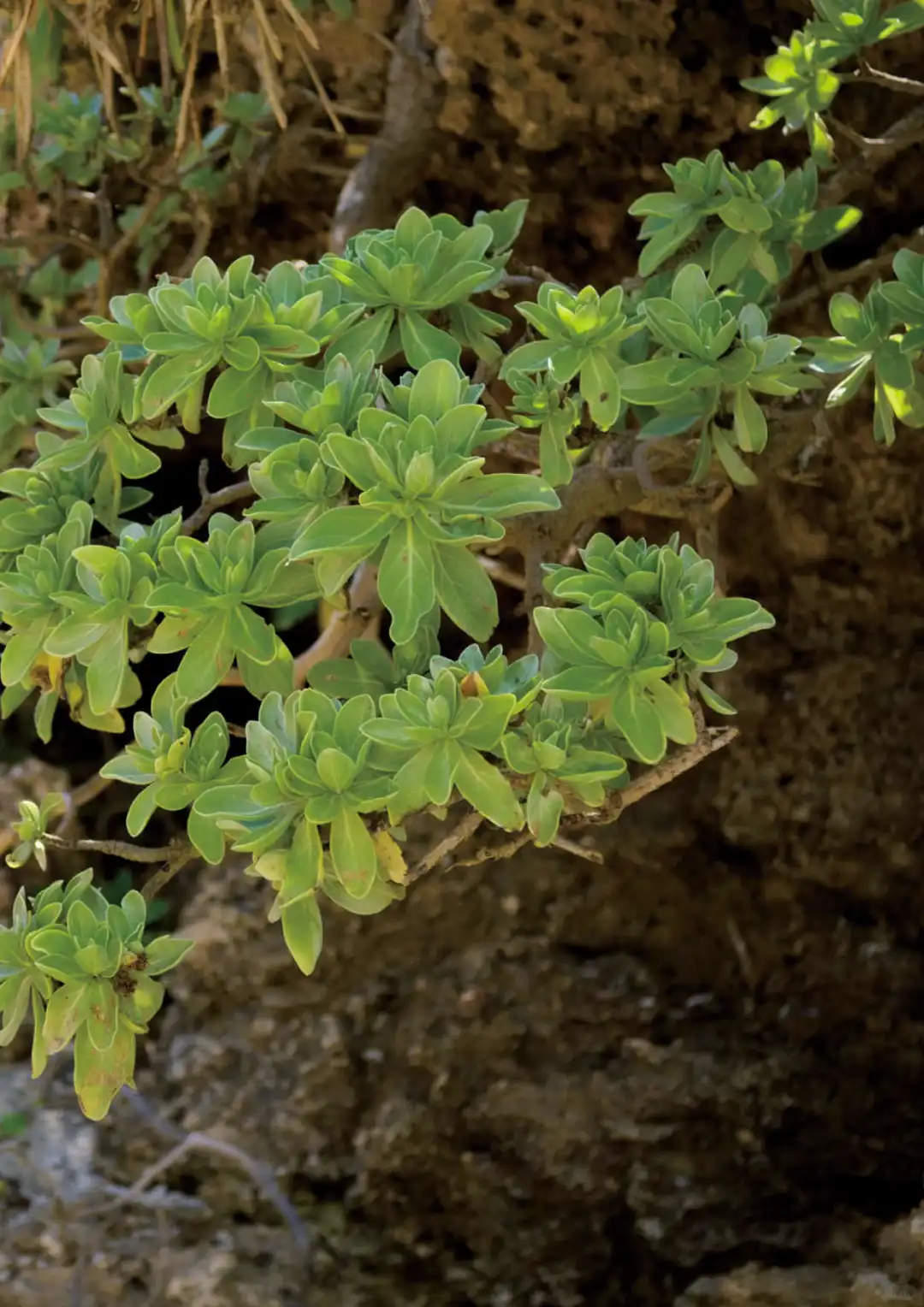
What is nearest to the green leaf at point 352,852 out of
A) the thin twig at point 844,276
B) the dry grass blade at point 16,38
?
the thin twig at point 844,276

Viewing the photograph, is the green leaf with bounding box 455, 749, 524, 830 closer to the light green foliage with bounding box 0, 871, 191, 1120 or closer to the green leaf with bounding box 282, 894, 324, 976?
the green leaf with bounding box 282, 894, 324, 976

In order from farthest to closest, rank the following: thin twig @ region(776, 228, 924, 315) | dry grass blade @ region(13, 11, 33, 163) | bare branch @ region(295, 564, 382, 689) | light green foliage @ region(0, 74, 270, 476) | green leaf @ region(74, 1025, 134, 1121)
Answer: light green foliage @ region(0, 74, 270, 476) < dry grass blade @ region(13, 11, 33, 163) < thin twig @ region(776, 228, 924, 315) < bare branch @ region(295, 564, 382, 689) < green leaf @ region(74, 1025, 134, 1121)

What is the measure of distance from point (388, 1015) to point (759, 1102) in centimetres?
51

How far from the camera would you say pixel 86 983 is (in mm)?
722

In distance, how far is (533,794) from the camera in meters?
0.67

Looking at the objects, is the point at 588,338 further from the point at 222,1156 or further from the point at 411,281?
the point at 222,1156

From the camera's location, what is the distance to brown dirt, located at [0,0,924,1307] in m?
1.38

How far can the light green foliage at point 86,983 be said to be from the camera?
0.72 metres

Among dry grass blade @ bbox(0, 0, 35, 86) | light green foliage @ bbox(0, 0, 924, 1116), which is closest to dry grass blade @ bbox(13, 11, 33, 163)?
dry grass blade @ bbox(0, 0, 35, 86)

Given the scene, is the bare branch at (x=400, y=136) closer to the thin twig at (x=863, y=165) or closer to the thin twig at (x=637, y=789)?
the thin twig at (x=863, y=165)

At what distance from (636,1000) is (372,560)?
101cm

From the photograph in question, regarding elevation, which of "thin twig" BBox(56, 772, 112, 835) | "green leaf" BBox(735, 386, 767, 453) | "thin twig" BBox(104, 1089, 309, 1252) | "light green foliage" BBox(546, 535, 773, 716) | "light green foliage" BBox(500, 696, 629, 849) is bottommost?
"thin twig" BBox(104, 1089, 309, 1252)

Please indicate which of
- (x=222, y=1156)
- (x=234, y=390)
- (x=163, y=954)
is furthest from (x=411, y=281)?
(x=222, y=1156)

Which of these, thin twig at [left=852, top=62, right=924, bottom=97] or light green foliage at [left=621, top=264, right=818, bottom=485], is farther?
thin twig at [left=852, top=62, right=924, bottom=97]
